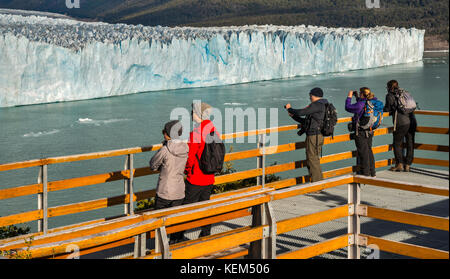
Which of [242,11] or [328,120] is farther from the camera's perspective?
[242,11]

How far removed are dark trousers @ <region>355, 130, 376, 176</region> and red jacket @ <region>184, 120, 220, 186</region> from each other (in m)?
2.72

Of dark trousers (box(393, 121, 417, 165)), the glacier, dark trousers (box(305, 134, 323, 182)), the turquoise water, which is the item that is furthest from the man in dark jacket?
the glacier

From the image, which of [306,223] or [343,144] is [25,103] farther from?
[306,223]

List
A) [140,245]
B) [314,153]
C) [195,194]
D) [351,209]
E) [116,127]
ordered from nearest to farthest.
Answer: [140,245], [351,209], [195,194], [314,153], [116,127]

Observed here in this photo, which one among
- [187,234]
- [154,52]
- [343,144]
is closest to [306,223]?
[187,234]

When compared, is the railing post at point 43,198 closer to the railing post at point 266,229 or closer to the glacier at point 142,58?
the railing post at point 266,229

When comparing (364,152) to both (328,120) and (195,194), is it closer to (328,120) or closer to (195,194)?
(328,120)

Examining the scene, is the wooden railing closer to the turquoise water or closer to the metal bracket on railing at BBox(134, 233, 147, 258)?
the metal bracket on railing at BBox(134, 233, 147, 258)

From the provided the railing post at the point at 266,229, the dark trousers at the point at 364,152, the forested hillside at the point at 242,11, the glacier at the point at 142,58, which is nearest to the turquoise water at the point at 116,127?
the glacier at the point at 142,58

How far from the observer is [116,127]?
75.2ft

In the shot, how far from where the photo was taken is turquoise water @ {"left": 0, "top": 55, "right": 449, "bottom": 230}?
14891 mm

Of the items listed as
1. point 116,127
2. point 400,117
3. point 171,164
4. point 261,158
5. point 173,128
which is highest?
point 173,128

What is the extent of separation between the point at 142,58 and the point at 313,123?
2473 centimetres

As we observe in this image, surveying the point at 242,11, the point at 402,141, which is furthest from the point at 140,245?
the point at 242,11
